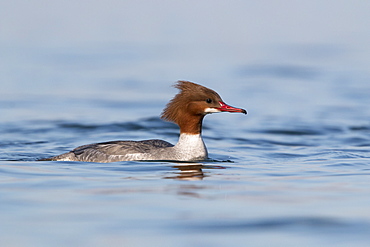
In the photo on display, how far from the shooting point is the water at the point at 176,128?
7.04m

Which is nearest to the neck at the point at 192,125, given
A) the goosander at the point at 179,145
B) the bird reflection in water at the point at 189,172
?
the goosander at the point at 179,145

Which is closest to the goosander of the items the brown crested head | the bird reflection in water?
the brown crested head

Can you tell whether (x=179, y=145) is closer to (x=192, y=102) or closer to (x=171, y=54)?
(x=192, y=102)

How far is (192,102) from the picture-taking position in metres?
10.9

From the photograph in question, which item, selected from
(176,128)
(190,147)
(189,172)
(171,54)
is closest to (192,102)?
(190,147)

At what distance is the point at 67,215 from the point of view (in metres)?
7.31

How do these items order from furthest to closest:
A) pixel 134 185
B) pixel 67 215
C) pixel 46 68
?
pixel 46 68
pixel 134 185
pixel 67 215

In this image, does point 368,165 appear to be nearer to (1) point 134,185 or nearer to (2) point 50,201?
(1) point 134,185

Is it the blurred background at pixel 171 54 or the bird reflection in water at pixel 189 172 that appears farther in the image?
the blurred background at pixel 171 54

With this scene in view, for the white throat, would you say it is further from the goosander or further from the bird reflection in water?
the bird reflection in water

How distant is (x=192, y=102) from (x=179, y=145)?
29.0 inches

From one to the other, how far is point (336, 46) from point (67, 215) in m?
23.0

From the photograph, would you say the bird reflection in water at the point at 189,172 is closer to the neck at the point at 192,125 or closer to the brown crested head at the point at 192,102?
the neck at the point at 192,125

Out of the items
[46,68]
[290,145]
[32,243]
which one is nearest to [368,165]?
[290,145]
